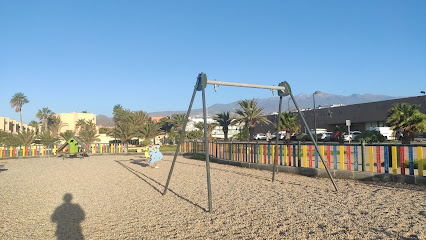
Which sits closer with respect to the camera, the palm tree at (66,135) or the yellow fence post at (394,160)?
the yellow fence post at (394,160)

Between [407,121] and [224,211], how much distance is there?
24.1 m

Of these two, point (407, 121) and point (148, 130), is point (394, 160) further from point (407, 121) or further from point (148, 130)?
point (148, 130)

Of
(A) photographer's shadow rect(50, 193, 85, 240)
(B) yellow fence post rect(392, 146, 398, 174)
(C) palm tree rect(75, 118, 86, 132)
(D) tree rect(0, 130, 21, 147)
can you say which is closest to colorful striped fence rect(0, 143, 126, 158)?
(D) tree rect(0, 130, 21, 147)

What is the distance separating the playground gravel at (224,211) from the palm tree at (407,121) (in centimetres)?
1954

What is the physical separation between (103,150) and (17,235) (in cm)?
2275

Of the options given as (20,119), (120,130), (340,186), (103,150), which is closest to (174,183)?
(340,186)

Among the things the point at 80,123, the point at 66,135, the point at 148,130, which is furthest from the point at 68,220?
the point at 80,123

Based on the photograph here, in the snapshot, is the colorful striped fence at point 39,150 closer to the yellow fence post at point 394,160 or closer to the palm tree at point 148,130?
the palm tree at point 148,130

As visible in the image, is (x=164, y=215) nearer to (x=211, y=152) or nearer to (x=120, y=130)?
(x=211, y=152)

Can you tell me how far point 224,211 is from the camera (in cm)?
591

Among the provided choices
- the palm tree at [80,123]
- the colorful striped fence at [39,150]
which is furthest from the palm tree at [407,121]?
the palm tree at [80,123]

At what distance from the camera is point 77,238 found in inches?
183

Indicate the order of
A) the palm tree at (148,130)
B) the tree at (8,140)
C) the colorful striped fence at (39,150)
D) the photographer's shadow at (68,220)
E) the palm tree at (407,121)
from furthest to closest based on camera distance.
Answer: the palm tree at (148,130)
the tree at (8,140)
the palm tree at (407,121)
the colorful striped fence at (39,150)
the photographer's shadow at (68,220)

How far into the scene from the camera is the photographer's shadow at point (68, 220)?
4852mm
